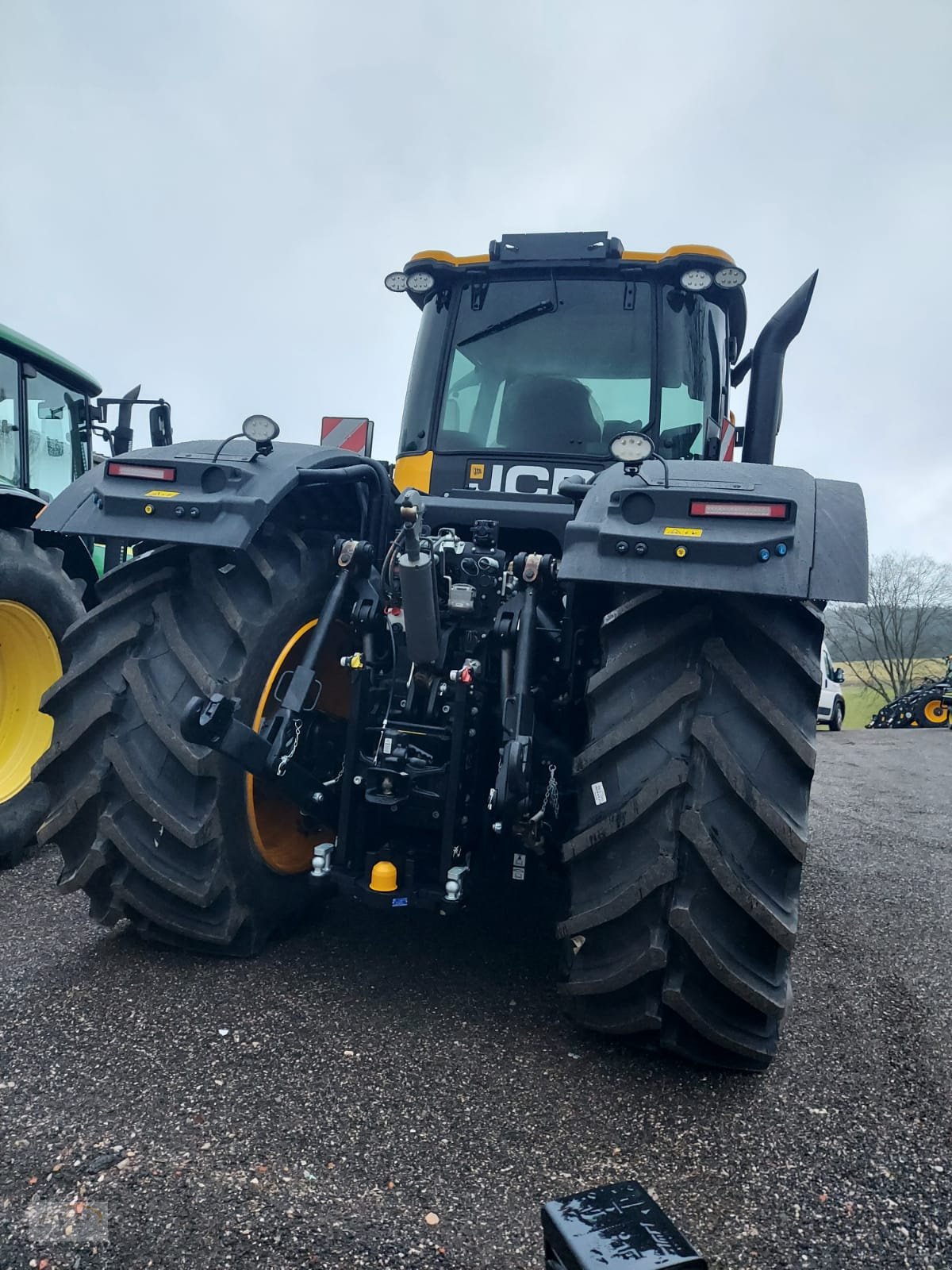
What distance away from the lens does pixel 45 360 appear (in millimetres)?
5637

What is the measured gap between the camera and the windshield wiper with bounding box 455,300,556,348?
11.7ft

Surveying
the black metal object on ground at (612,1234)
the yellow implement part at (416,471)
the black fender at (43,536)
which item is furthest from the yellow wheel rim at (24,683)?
the black metal object on ground at (612,1234)

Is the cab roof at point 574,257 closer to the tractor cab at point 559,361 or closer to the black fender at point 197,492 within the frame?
the tractor cab at point 559,361

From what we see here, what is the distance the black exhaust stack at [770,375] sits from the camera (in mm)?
3383

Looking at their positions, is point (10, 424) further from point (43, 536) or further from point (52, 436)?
point (43, 536)

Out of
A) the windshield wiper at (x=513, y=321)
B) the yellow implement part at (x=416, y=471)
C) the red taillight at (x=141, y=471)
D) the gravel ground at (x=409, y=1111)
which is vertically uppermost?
the windshield wiper at (x=513, y=321)

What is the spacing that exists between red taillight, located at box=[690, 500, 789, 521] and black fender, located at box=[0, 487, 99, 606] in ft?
9.76

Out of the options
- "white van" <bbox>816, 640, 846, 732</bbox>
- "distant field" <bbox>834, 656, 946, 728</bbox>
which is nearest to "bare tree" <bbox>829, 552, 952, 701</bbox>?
"distant field" <bbox>834, 656, 946, 728</bbox>

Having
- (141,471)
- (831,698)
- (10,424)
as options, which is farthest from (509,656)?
(831,698)

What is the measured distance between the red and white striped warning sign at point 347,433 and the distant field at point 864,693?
33.4m

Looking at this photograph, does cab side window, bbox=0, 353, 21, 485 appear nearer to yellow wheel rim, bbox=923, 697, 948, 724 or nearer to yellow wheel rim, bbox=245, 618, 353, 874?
yellow wheel rim, bbox=245, 618, 353, 874

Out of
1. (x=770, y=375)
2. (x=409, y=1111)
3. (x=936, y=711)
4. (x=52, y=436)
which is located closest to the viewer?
(x=409, y=1111)

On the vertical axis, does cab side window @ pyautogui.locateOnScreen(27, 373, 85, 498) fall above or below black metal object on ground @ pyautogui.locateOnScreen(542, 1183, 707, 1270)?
above

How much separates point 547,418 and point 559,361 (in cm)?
25
